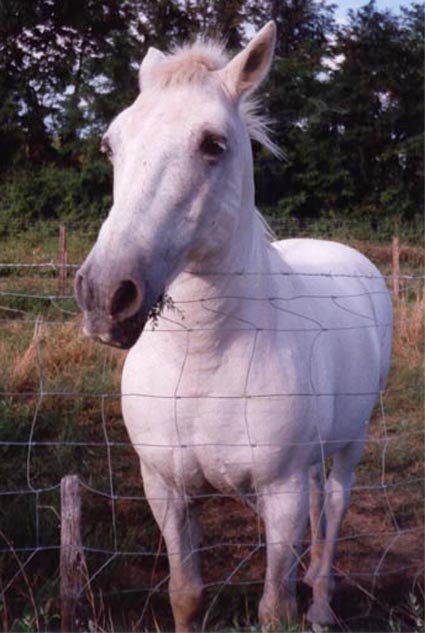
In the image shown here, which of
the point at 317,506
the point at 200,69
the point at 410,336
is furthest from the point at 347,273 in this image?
the point at 410,336

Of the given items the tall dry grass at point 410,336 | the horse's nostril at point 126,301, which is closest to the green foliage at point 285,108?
the tall dry grass at point 410,336

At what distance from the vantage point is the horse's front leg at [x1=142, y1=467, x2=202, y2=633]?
2.84m

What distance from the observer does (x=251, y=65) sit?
258cm

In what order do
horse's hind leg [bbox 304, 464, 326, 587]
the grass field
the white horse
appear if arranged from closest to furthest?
the white horse < the grass field < horse's hind leg [bbox 304, 464, 326, 587]

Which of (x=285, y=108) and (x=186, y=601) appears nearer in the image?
(x=186, y=601)

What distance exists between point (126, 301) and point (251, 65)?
3.44 feet

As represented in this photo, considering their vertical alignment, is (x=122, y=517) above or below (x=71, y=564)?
below

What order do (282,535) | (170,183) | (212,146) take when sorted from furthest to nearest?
(282,535)
(212,146)
(170,183)

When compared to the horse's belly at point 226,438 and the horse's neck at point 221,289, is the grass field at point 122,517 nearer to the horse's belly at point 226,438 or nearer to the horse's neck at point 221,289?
the horse's belly at point 226,438

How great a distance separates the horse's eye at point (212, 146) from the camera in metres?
2.27

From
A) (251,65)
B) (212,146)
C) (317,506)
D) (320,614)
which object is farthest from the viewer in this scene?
(317,506)

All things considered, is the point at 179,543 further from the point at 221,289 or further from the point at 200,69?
the point at 200,69

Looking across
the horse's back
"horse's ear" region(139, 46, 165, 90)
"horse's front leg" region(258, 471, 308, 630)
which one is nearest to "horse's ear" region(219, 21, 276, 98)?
"horse's ear" region(139, 46, 165, 90)

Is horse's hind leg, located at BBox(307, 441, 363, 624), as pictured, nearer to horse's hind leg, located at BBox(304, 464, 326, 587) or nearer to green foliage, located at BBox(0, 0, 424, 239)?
horse's hind leg, located at BBox(304, 464, 326, 587)
